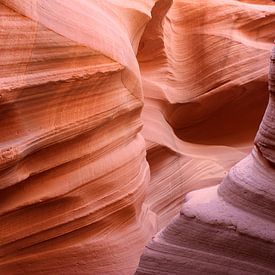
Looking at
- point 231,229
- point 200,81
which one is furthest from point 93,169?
point 200,81

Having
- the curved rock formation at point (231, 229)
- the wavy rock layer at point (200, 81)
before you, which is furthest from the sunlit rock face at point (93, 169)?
the wavy rock layer at point (200, 81)

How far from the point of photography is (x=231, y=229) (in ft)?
5.01

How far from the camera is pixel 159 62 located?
3486mm

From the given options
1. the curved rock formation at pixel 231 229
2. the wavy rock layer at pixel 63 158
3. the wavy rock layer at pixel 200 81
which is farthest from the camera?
the wavy rock layer at pixel 200 81

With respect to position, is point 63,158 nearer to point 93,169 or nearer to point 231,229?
point 93,169

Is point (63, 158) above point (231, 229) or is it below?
below

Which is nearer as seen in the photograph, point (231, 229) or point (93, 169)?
point (231, 229)

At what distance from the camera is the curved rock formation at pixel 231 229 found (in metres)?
1.49

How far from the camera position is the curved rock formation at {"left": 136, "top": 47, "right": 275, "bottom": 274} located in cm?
149

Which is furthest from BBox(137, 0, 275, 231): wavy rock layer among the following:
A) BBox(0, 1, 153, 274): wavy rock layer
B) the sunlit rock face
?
BBox(0, 1, 153, 274): wavy rock layer

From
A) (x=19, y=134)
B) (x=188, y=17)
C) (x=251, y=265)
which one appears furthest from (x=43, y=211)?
(x=188, y=17)

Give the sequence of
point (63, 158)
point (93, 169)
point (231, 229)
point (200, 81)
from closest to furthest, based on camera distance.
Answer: point (231, 229) → point (63, 158) → point (93, 169) → point (200, 81)

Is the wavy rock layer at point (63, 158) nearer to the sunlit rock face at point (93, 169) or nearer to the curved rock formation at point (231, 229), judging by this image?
the sunlit rock face at point (93, 169)

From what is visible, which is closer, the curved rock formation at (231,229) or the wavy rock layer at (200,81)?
the curved rock formation at (231,229)
